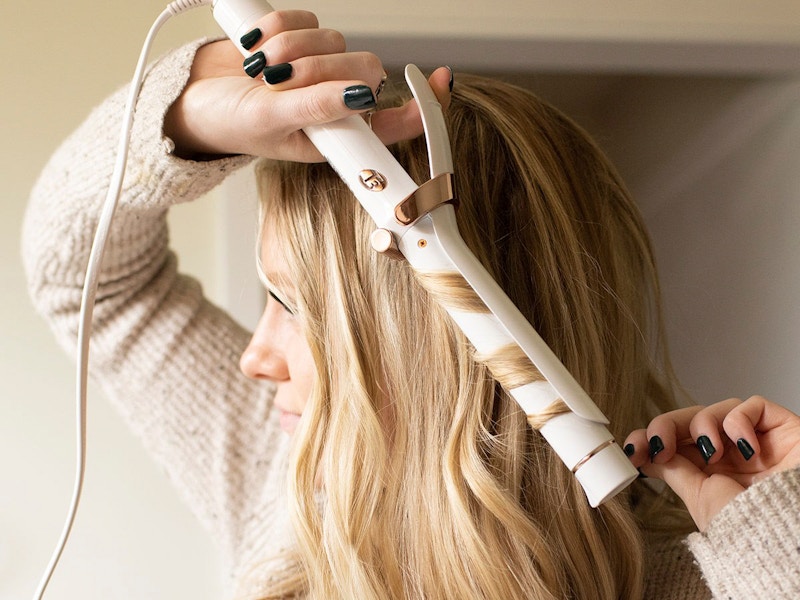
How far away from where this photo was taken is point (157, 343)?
825mm

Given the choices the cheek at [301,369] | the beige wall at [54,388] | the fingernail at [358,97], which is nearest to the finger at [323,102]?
the fingernail at [358,97]

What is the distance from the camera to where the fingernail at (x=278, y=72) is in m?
0.51

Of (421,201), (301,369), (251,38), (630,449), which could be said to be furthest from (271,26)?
(630,449)

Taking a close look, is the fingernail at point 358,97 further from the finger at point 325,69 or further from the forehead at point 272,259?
the forehead at point 272,259

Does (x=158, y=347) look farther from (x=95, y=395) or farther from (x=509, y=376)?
(x=509, y=376)

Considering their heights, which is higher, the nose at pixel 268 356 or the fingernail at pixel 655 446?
the nose at pixel 268 356

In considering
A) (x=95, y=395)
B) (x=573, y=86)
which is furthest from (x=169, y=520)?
(x=573, y=86)

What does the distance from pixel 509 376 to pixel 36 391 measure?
2.56 feet

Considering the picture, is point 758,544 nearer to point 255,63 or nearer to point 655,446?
point 655,446

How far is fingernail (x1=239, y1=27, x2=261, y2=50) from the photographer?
518mm

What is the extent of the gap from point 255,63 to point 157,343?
40 cm

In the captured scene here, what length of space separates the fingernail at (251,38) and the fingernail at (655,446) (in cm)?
41

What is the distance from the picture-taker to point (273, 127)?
0.53 meters

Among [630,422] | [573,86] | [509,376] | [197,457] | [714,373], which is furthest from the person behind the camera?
[573,86]
